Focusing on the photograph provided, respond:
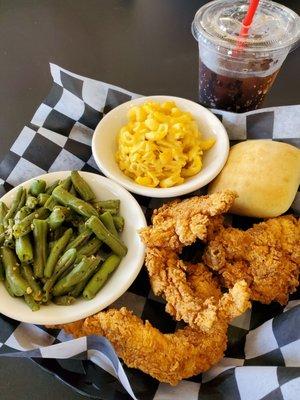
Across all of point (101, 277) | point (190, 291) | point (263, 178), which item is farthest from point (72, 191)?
point (263, 178)

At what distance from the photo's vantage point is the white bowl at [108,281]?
1.39m

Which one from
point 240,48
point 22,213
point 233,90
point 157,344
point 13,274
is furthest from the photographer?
point 233,90

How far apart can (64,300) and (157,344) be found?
0.35 metres

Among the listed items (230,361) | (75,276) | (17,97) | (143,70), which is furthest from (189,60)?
(230,361)

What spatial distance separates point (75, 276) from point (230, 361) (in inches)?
23.0

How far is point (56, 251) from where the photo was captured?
1498mm

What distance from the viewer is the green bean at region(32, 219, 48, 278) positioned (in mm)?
1470

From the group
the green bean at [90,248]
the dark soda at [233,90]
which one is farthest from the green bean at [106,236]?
the dark soda at [233,90]

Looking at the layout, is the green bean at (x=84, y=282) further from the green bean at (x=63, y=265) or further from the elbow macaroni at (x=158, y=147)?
the elbow macaroni at (x=158, y=147)

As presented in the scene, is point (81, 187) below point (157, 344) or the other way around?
the other way around

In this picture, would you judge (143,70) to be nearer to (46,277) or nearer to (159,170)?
(159,170)

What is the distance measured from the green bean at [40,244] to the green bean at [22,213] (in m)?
0.05

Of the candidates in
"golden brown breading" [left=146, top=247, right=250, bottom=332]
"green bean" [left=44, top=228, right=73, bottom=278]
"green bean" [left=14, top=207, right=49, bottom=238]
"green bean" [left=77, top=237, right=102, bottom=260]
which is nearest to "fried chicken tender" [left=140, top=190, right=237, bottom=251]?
"golden brown breading" [left=146, top=247, right=250, bottom=332]

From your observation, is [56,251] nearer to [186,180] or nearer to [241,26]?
[186,180]
